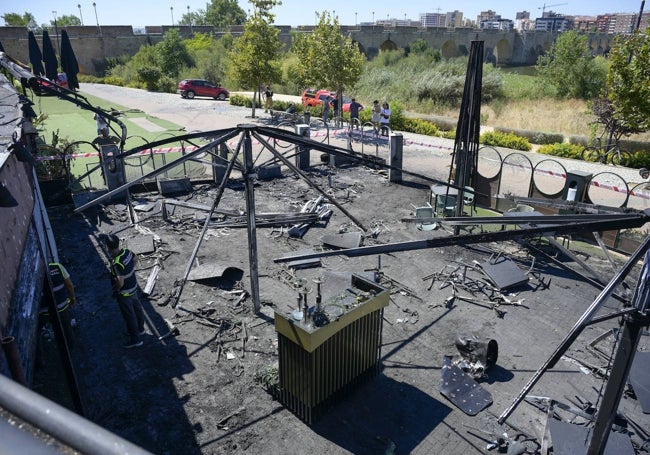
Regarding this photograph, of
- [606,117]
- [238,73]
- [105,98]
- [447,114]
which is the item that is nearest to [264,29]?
[238,73]

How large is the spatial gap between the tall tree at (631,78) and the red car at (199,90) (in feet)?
96.3

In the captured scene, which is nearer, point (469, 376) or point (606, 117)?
point (469, 376)

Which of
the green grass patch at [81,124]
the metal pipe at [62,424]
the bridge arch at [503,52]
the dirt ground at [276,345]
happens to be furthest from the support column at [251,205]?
the bridge arch at [503,52]

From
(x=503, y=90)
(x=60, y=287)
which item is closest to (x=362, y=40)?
Answer: (x=503, y=90)

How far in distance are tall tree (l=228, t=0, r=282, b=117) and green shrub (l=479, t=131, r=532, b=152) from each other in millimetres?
14100

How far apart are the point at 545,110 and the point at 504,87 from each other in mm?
6492

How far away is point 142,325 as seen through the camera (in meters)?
8.68

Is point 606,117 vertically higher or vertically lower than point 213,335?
higher

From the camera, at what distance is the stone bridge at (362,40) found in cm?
5616

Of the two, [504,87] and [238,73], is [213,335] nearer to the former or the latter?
[238,73]

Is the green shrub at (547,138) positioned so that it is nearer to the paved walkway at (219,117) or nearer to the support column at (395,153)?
the paved walkway at (219,117)

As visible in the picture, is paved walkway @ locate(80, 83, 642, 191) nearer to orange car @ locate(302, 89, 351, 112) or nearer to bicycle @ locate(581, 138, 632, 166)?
bicycle @ locate(581, 138, 632, 166)

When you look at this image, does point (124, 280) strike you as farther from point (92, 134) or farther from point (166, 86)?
point (166, 86)

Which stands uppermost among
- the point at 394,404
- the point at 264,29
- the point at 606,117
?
the point at 264,29
